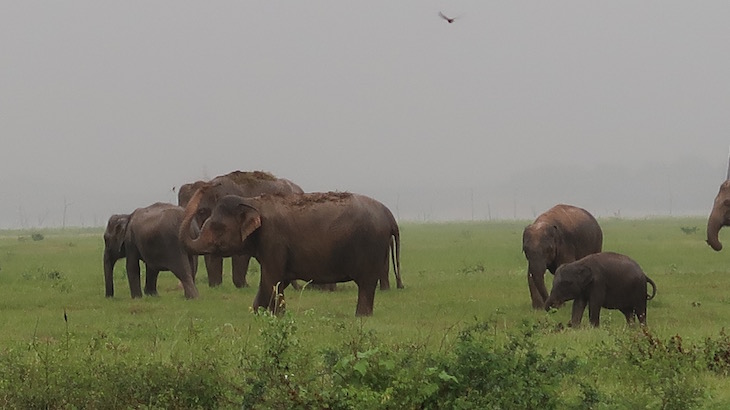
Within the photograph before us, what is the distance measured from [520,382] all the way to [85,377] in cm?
384

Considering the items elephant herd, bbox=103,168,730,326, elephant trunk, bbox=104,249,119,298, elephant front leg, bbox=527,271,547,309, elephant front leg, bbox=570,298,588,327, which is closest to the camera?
elephant front leg, bbox=570,298,588,327

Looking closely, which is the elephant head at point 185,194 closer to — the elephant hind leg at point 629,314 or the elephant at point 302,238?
the elephant at point 302,238

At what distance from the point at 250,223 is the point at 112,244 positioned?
5294 millimetres

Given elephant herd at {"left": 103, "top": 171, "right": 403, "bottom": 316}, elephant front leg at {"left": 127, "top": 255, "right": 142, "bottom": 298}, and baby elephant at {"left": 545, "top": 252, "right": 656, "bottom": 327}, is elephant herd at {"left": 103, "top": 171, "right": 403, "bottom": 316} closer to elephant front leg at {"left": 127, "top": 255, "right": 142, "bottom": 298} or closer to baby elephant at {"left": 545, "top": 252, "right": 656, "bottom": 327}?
elephant front leg at {"left": 127, "top": 255, "right": 142, "bottom": 298}

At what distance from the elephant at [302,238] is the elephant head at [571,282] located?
122 inches

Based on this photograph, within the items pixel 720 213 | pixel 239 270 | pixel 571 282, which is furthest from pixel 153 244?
pixel 720 213

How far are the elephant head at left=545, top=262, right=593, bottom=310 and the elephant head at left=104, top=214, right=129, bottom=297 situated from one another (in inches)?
368

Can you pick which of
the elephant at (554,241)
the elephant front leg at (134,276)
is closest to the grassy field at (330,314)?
the elephant front leg at (134,276)

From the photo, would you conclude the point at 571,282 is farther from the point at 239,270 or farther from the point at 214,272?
the point at 214,272

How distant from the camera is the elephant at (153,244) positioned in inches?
696

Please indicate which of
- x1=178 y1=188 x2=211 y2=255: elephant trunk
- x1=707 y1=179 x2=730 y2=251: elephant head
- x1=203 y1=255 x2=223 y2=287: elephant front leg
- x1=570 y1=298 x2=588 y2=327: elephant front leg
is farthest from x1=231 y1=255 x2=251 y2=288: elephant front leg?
x1=707 y1=179 x2=730 y2=251: elephant head

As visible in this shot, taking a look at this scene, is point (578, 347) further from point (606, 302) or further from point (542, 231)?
point (542, 231)

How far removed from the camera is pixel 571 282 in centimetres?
1401

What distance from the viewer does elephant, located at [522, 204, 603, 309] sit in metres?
16.4
